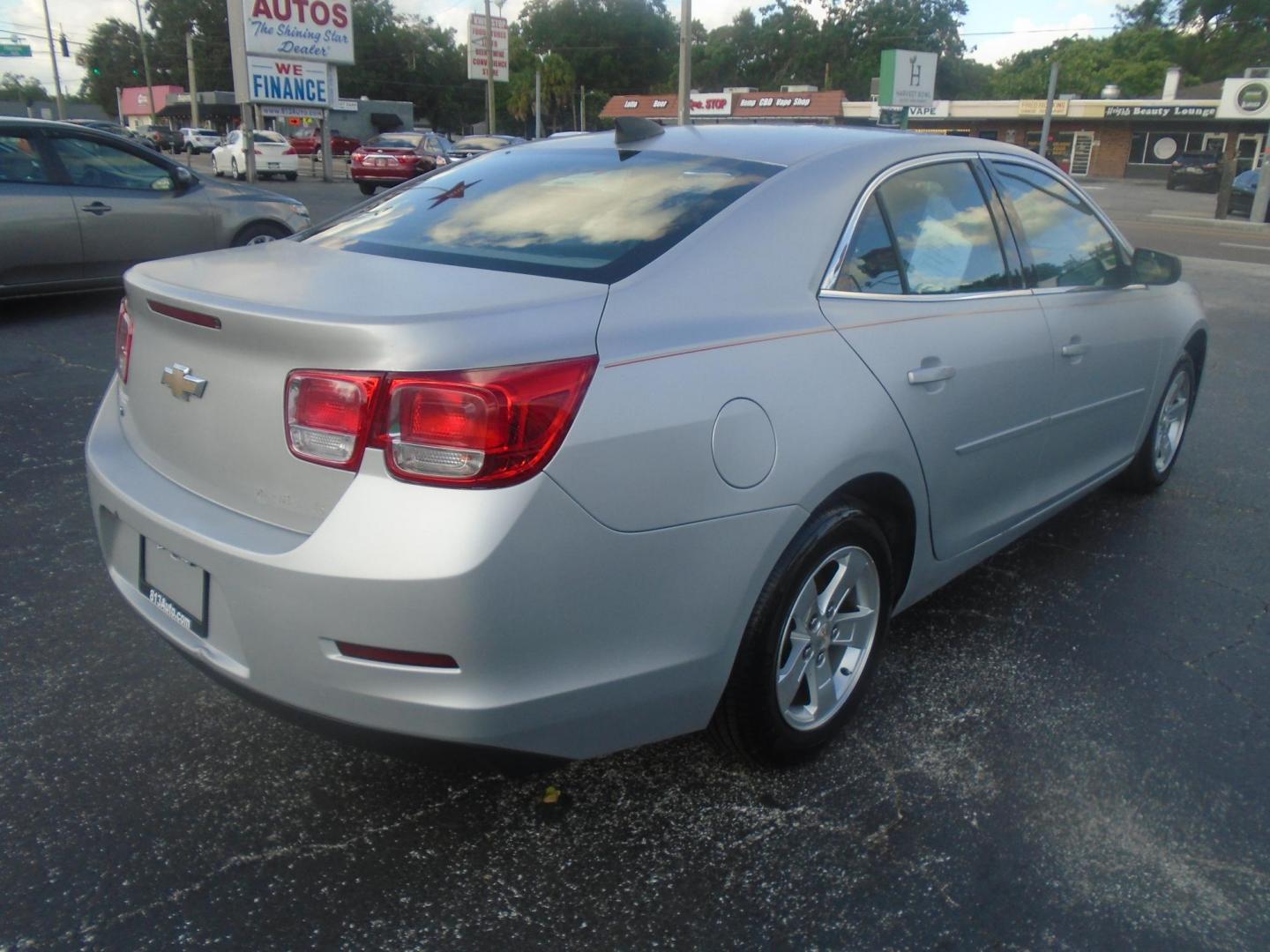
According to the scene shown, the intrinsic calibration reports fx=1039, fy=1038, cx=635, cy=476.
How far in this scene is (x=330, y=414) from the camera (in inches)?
79.7

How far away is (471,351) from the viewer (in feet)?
6.44

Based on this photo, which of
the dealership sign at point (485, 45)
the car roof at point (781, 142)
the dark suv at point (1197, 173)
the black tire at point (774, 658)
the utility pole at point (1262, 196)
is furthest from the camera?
the dealership sign at point (485, 45)

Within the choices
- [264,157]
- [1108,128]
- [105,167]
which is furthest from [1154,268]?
[1108,128]

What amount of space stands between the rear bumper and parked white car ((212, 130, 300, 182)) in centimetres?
3403

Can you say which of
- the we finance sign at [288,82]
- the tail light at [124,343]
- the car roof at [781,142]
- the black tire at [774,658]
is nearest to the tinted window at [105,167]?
the car roof at [781,142]

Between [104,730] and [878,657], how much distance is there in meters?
2.16

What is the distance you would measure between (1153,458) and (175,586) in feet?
14.0

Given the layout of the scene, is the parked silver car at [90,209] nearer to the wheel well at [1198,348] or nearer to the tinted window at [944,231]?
the tinted window at [944,231]

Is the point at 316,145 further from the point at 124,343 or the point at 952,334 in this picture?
the point at 952,334

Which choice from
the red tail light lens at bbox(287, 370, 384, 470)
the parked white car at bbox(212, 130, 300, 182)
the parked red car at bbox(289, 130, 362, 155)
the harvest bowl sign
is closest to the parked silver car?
the red tail light lens at bbox(287, 370, 384, 470)

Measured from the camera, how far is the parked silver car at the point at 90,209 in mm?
8008

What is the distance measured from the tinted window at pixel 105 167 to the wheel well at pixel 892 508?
25.9ft

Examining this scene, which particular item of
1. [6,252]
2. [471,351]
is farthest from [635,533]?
[6,252]

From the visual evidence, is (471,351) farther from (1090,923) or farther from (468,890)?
(1090,923)
